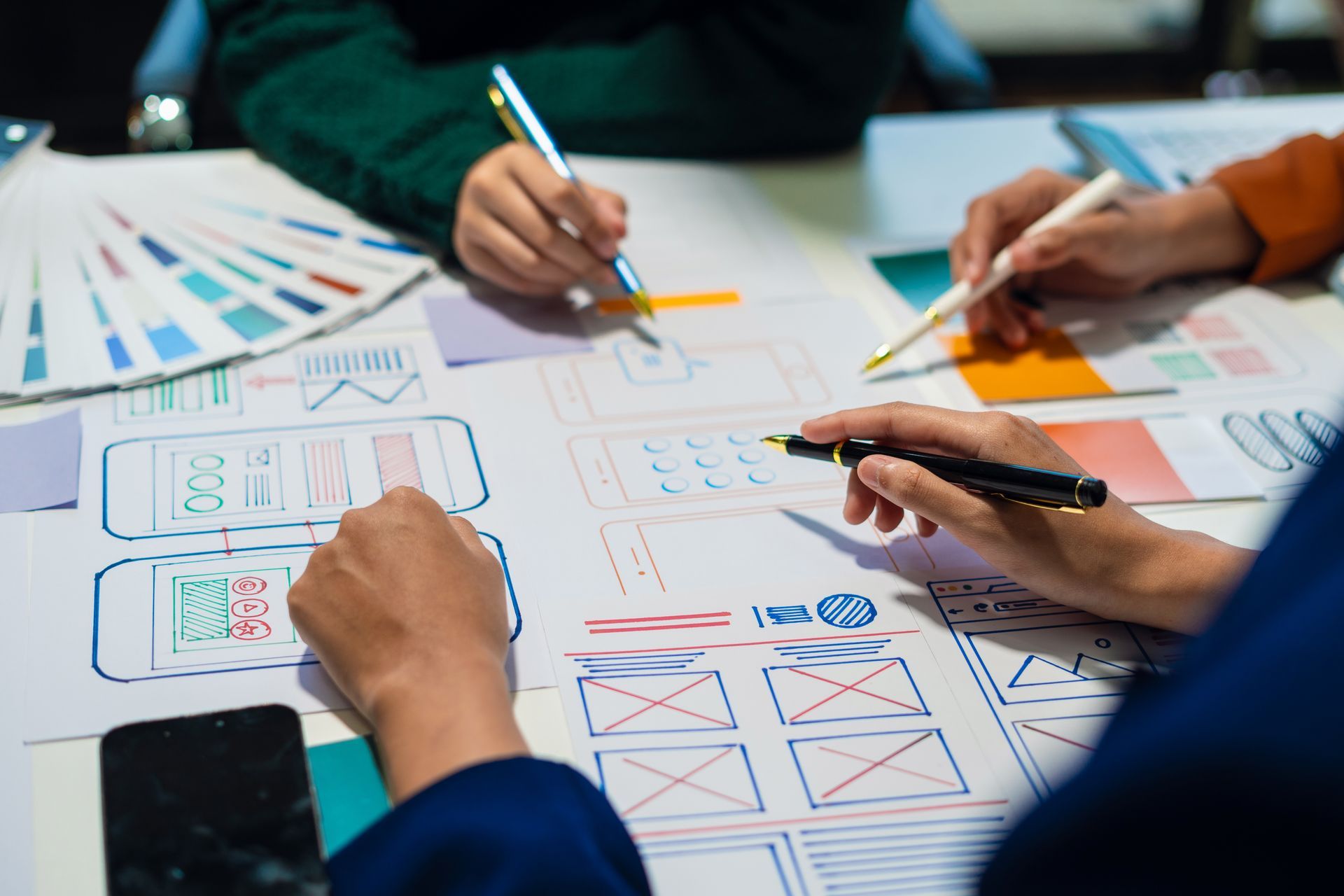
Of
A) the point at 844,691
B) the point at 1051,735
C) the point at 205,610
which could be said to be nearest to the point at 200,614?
the point at 205,610

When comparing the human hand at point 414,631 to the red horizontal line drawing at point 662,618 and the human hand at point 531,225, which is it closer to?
the red horizontal line drawing at point 662,618

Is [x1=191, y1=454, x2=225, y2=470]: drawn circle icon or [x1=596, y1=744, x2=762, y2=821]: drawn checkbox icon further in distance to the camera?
[x1=191, y1=454, x2=225, y2=470]: drawn circle icon

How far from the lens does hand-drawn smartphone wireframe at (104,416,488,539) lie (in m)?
0.67

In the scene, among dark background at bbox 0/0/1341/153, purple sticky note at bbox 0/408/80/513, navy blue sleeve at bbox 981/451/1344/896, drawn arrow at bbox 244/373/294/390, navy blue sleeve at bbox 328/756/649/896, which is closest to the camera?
navy blue sleeve at bbox 981/451/1344/896

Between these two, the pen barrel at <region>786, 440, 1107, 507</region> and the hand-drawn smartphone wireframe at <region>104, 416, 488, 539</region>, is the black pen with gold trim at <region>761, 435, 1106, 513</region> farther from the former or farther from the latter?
the hand-drawn smartphone wireframe at <region>104, 416, 488, 539</region>

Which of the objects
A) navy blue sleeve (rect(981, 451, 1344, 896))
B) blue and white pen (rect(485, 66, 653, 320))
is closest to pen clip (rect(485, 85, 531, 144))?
blue and white pen (rect(485, 66, 653, 320))

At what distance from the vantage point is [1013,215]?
95cm

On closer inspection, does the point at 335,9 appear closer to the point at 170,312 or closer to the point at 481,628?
the point at 170,312

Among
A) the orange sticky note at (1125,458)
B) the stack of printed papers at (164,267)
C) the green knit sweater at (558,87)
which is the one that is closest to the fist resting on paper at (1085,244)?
the orange sticky note at (1125,458)

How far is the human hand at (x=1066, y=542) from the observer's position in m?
0.62

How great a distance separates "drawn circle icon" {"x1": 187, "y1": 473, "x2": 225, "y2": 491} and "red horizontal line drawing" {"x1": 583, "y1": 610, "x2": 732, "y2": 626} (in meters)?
0.25

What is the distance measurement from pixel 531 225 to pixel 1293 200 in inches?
25.6

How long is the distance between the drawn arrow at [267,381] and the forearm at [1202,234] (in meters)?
0.70

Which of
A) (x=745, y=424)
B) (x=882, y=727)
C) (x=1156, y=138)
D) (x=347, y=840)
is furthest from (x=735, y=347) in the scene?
(x=1156, y=138)
